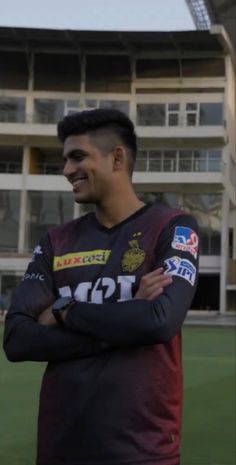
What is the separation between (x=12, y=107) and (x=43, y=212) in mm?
6454

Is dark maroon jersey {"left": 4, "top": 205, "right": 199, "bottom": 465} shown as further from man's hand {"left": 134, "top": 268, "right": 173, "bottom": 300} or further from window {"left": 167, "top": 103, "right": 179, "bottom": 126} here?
window {"left": 167, "top": 103, "right": 179, "bottom": 126}

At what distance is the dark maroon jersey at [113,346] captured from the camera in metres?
1.84

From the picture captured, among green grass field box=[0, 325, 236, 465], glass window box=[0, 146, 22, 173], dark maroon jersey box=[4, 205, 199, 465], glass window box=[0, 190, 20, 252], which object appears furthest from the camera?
Result: glass window box=[0, 146, 22, 173]

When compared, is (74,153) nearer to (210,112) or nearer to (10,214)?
(10,214)

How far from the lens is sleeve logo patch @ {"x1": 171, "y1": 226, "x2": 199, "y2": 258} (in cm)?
198

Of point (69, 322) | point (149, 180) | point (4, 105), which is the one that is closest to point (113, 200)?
point (69, 322)

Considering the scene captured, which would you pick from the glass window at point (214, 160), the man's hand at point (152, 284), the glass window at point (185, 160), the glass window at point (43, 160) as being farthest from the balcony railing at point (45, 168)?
the man's hand at point (152, 284)

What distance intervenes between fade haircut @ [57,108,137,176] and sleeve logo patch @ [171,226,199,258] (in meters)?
0.29

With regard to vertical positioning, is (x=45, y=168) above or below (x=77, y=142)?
above

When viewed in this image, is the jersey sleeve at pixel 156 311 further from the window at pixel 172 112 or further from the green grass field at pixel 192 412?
the window at pixel 172 112

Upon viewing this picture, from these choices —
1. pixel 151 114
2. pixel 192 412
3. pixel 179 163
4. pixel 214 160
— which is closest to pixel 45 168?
pixel 151 114

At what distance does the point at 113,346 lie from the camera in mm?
1871

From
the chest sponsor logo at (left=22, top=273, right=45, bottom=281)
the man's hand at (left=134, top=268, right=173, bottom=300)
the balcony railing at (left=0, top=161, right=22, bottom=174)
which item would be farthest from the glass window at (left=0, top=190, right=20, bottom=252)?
the man's hand at (left=134, top=268, right=173, bottom=300)

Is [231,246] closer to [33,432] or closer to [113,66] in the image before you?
[113,66]
